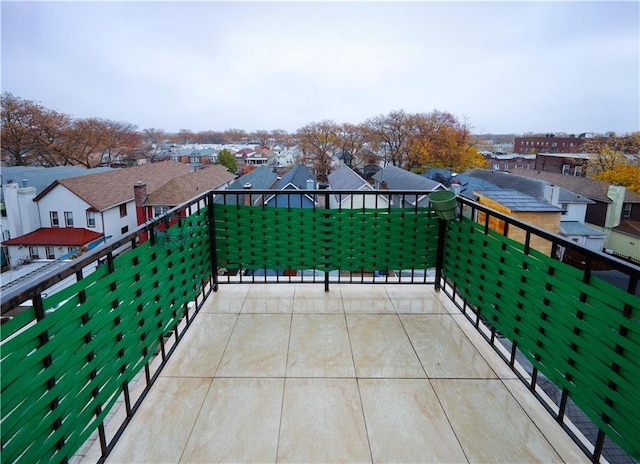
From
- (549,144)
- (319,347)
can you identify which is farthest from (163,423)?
(549,144)

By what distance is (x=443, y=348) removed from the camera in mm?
2322

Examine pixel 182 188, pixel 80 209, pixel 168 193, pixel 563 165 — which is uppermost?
pixel 563 165

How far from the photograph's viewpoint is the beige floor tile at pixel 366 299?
9.34 ft

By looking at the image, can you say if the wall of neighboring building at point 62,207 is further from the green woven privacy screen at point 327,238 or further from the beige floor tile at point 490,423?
the beige floor tile at point 490,423

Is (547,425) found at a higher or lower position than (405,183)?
higher

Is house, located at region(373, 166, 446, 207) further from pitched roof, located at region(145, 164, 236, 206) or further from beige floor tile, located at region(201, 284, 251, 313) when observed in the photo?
beige floor tile, located at region(201, 284, 251, 313)

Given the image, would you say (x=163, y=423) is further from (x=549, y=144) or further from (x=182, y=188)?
(x=549, y=144)

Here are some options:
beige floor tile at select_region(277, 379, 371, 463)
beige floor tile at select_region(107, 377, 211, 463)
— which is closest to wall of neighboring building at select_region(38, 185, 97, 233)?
beige floor tile at select_region(107, 377, 211, 463)

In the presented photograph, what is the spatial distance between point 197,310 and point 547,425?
2.29 metres


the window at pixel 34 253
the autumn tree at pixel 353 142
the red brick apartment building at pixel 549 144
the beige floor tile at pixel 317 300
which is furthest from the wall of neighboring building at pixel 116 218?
the red brick apartment building at pixel 549 144

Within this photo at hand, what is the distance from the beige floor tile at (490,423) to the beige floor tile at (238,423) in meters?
0.85

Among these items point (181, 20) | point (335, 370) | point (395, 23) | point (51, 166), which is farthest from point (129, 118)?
point (335, 370)

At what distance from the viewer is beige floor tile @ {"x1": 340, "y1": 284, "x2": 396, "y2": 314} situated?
2.85 metres

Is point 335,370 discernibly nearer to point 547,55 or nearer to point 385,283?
point 385,283
